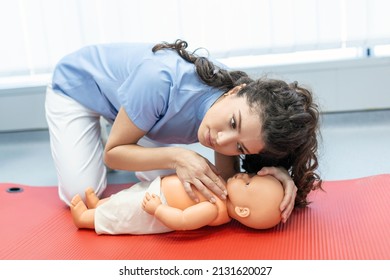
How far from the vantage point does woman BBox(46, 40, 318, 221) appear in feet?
4.58

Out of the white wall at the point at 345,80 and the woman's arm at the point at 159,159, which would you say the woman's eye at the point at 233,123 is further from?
the white wall at the point at 345,80

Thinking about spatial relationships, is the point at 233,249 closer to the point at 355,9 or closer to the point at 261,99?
the point at 261,99

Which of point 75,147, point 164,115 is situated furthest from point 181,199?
point 75,147

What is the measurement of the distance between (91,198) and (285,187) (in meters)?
0.63

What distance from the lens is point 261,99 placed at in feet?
4.56

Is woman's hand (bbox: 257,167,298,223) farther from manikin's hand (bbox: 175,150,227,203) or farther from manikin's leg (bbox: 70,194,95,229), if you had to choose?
manikin's leg (bbox: 70,194,95,229)

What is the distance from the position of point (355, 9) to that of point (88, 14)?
1.22 m

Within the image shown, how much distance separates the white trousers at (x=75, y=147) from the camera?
1.79 m

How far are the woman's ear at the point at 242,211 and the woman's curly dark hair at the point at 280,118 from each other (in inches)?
6.3

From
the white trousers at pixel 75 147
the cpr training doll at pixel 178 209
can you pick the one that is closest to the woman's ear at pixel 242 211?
the cpr training doll at pixel 178 209

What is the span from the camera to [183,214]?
1435mm

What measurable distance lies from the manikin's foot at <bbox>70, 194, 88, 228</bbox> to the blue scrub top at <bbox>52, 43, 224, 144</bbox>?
0.97 feet

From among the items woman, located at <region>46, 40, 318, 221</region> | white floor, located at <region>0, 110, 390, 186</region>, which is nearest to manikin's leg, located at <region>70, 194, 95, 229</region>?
woman, located at <region>46, 40, 318, 221</region>

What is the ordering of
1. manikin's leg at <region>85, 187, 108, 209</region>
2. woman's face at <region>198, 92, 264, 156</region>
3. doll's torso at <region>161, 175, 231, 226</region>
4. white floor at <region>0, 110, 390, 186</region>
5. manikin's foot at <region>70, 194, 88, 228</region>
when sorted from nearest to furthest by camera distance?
woman's face at <region>198, 92, 264, 156</region> < doll's torso at <region>161, 175, 231, 226</region> < manikin's foot at <region>70, 194, 88, 228</region> < manikin's leg at <region>85, 187, 108, 209</region> < white floor at <region>0, 110, 390, 186</region>
